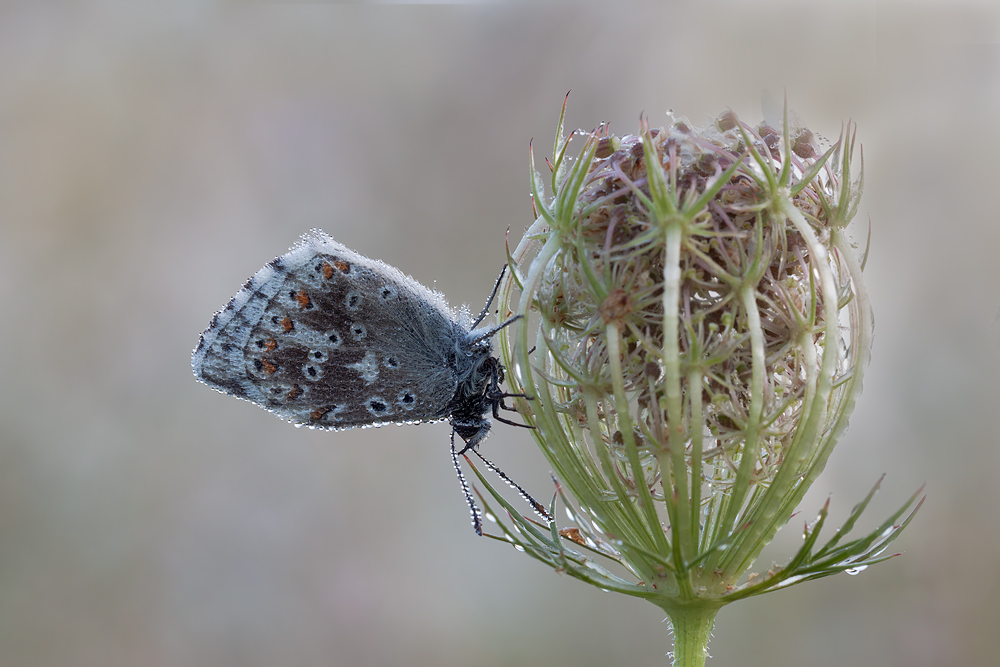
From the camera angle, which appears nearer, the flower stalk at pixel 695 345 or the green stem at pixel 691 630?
the flower stalk at pixel 695 345

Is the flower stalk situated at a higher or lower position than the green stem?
higher

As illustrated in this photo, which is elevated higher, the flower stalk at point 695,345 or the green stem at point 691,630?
the flower stalk at point 695,345

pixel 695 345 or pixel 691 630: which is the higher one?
pixel 695 345

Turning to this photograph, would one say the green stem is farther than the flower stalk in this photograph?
Yes

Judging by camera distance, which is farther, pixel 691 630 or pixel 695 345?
pixel 691 630
